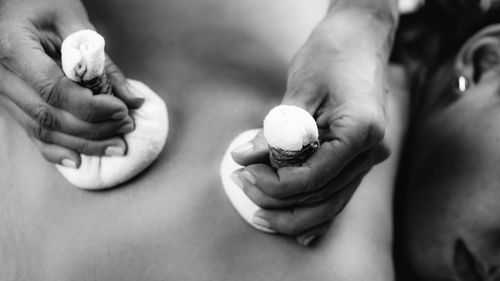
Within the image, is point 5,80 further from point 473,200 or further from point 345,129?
point 473,200

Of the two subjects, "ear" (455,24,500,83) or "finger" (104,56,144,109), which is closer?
"finger" (104,56,144,109)

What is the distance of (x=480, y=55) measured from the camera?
100cm

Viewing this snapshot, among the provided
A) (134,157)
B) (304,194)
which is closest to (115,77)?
(134,157)

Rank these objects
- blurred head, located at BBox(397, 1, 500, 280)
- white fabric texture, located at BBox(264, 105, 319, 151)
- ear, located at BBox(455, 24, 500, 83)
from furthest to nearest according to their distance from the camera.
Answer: ear, located at BBox(455, 24, 500, 83)
blurred head, located at BBox(397, 1, 500, 280)
white fabric texture, located at BBox(264, 105, 319, 151)

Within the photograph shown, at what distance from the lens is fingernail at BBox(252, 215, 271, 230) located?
0.67 metres

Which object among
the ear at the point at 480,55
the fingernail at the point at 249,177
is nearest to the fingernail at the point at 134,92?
the fingernail at the point at 249,177

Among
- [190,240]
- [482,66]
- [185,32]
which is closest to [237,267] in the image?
[190,240]

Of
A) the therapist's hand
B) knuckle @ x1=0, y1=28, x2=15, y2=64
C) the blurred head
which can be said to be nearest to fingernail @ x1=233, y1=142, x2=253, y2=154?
the therapist's hand

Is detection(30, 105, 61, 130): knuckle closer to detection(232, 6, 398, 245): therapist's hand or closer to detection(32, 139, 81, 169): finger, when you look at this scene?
detection(32, 139, 81, 169): finger

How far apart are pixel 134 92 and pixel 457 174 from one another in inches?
23.8

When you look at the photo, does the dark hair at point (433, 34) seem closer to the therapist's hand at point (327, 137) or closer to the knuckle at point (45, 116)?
the therapist's hand at point (327, 137)

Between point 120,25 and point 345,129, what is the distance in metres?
0.45

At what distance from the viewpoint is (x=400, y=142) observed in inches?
38.0

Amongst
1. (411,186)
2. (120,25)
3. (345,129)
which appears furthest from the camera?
(411,186)
